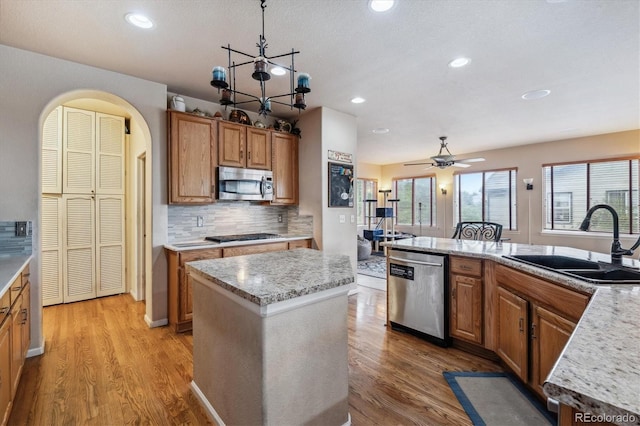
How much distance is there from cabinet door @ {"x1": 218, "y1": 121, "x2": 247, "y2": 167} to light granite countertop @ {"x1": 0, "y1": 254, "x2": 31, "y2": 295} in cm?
206

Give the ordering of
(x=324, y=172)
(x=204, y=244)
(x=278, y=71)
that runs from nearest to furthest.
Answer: (x=278, y=71) < (x=204, y=244) < (x=324, y=172)

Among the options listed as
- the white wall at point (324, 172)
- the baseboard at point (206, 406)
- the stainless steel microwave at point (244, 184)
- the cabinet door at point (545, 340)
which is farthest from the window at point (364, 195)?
the baseboard at point (206, 406)

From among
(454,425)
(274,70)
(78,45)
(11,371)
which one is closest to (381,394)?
(454,425)

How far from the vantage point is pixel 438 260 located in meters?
2.82

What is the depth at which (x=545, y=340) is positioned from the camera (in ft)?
6.18

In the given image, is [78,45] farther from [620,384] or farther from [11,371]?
[620,384]

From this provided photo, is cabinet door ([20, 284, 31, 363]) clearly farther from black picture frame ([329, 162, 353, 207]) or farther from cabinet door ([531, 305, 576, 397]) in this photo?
cabinet door ([531, 305, 576, 397])

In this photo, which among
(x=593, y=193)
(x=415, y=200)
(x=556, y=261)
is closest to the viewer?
(x=556, y=261)

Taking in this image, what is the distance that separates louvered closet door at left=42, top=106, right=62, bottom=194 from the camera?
3.90 metres

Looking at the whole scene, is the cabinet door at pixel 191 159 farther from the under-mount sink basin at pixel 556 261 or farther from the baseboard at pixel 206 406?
the under-mount sink basin at pixel 556 261

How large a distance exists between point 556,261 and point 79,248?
17.9ft

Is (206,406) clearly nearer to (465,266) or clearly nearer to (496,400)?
(496,400)

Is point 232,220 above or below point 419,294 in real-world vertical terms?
above

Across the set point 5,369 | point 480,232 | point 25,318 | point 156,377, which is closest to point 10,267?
point 25,318
